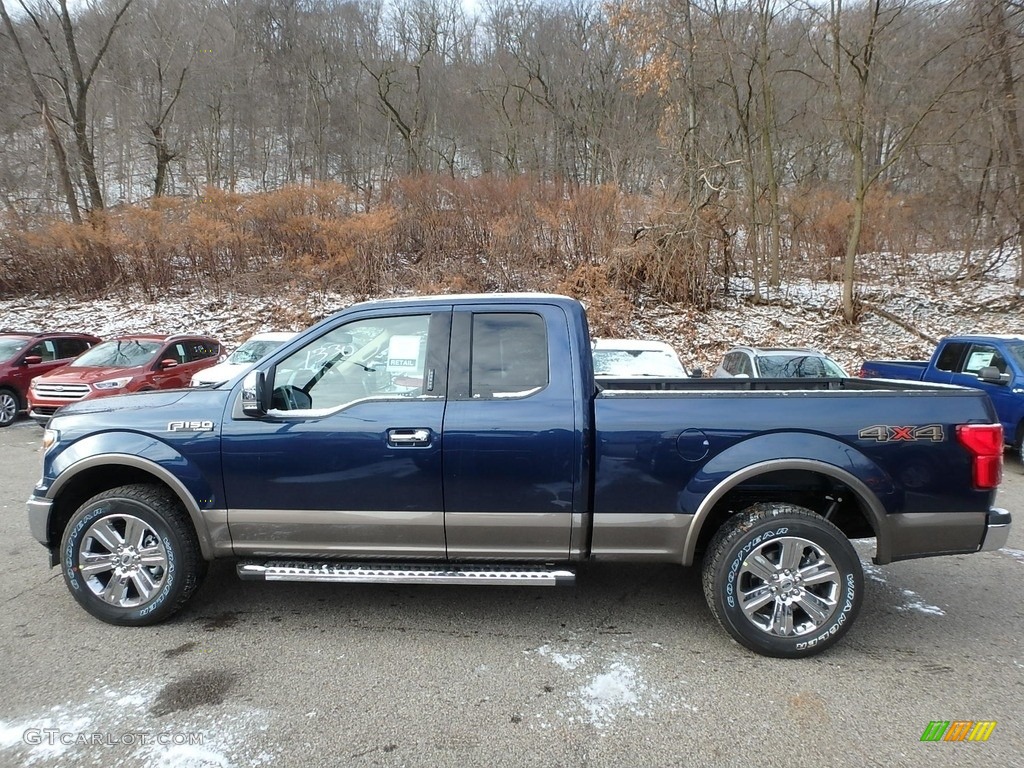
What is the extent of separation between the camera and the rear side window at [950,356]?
364 inches

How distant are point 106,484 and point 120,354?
855cm

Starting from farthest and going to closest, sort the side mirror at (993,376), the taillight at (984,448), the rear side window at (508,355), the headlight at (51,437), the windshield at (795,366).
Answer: the windshield at (795,366)
the side mirror at (993,376)
the headlight at (51,437)
the rear side window at (508,355)
the taillight at (984,448)

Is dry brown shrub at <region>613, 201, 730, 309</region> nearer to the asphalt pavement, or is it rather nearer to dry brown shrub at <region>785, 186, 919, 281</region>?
dry brown shrub at <region>785, 186, 919, 281</region>

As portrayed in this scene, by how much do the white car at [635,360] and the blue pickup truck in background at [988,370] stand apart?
2500mm

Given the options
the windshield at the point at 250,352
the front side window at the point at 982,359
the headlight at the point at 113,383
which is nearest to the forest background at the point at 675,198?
the windshield at the point at 250,352

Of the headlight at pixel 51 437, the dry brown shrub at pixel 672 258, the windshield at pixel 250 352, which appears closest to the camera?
the headlight at pixel 51 437

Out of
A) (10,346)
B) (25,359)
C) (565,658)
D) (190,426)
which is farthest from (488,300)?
(10,346)

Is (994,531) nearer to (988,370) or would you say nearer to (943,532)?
(943,532)

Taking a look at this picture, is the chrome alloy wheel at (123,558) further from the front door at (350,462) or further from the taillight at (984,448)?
the taillight at (984,448)

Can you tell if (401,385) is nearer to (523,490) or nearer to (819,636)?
(523,490)

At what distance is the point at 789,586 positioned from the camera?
3.37 meters

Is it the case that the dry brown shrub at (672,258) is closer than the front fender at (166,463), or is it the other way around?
the front fender at (166,463)

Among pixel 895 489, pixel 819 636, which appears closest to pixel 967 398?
pixel 895 489

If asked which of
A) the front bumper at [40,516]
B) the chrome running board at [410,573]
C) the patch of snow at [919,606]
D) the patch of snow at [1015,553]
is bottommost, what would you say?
the patch of snow at [1015,553]
